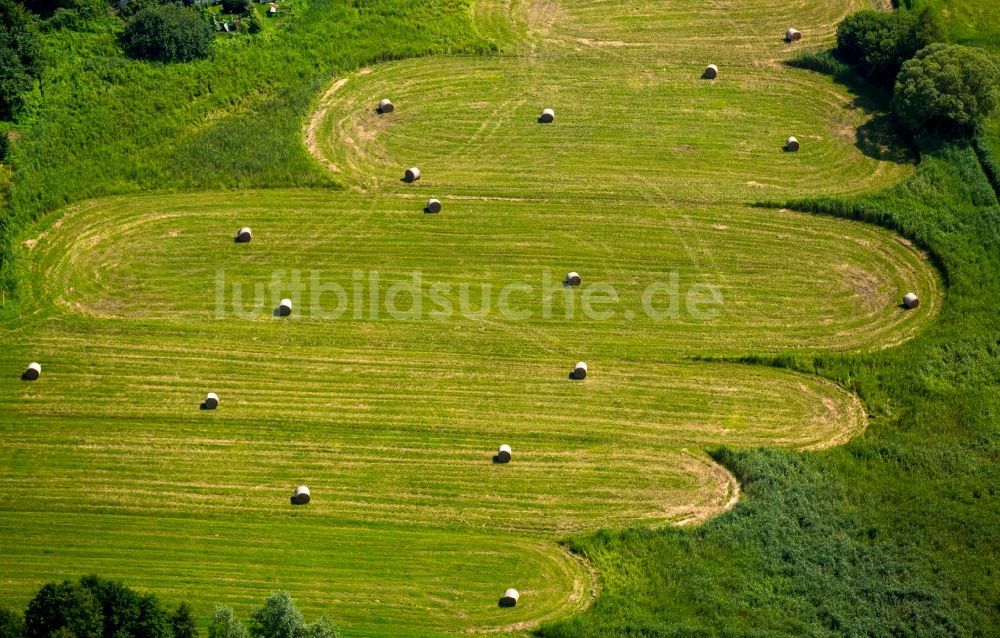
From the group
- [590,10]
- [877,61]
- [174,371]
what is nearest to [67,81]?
[174,371]

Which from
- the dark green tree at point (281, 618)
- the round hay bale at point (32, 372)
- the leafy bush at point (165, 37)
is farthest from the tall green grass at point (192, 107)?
the dark green tree at point (281, 618)

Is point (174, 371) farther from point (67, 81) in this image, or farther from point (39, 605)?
point (67, 81)

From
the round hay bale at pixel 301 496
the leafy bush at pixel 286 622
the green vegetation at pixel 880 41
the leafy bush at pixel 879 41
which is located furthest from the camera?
the leafy bush at pixel 879 41

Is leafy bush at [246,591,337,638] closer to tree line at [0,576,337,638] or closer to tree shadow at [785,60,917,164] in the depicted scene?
tree line at [0,576,337,638]

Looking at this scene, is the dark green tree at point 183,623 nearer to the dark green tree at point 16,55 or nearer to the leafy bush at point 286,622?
the leafy bush at point 286,622

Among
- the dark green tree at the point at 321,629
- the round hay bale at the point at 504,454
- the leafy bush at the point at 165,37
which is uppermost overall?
the leafy bush at the point at 165,37

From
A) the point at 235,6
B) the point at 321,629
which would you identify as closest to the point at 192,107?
the point at 235,6
